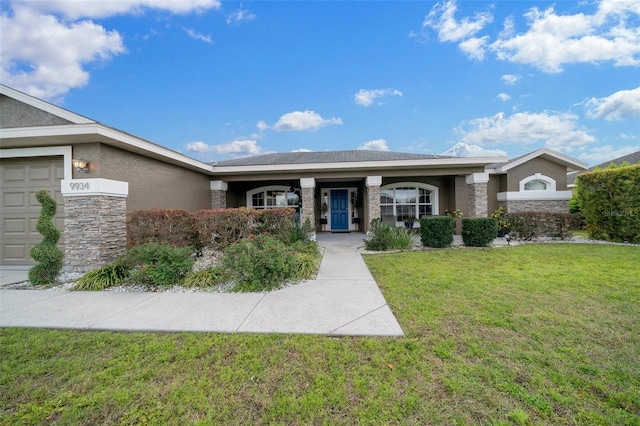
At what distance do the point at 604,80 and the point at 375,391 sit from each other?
15458mm

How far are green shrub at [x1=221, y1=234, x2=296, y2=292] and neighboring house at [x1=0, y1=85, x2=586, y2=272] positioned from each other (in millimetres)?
3662

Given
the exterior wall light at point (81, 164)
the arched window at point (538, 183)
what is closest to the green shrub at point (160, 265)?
the exterior wall light at point (81, 164)

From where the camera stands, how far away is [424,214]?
1291 centimetres

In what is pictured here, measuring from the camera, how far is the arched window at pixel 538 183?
40.3 feet

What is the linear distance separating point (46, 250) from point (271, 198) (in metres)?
9.06

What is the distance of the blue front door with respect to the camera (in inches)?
566

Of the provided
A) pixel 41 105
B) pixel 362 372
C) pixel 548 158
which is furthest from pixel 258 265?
pixel 548 158

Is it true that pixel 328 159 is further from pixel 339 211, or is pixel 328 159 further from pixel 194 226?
pixel 194 226

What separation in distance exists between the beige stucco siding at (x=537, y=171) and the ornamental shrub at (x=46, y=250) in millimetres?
16504

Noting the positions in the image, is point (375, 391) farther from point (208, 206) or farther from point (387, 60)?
point (387, 60)

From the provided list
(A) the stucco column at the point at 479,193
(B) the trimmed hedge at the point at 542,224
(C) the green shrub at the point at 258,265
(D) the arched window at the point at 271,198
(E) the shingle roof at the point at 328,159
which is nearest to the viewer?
(C) the green shrub at the point at 258,265

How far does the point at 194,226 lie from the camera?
6453mm

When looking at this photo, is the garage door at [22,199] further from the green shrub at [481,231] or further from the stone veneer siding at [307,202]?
the green shrub at [481,231]

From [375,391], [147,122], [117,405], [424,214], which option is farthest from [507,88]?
[147,122]
